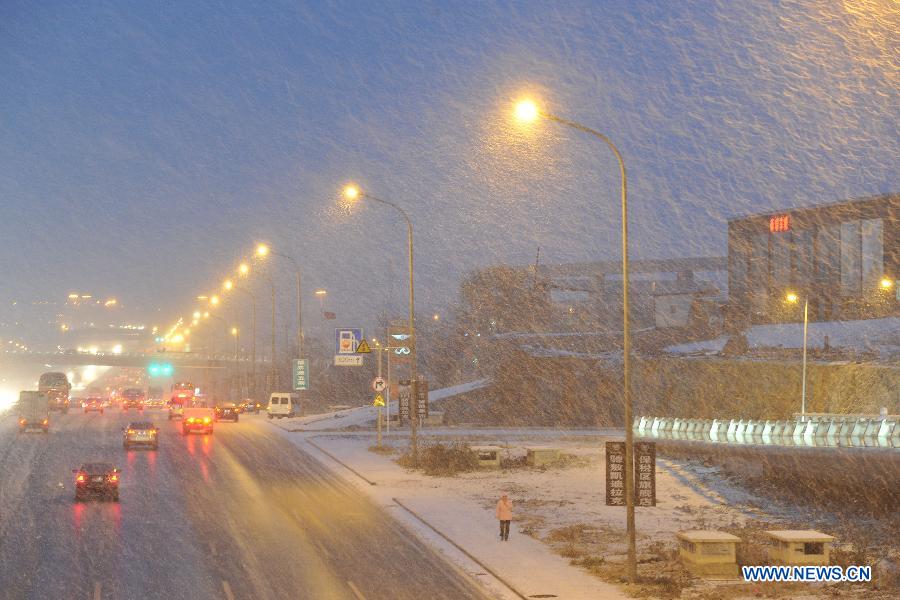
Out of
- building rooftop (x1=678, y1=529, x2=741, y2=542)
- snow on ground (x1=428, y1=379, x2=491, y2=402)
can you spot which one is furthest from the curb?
snow on ground (x1=428, y1=379, x2=491, y2=402)

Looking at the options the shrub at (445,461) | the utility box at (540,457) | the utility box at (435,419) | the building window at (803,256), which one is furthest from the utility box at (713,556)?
the building window at (803,256)

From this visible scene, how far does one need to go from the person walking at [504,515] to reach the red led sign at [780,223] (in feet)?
235

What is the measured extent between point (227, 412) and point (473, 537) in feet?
191

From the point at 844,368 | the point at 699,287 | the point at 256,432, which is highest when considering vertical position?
the point at 699,287

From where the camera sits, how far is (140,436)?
5097cm

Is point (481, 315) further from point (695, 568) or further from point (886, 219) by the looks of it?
point (695, 568)

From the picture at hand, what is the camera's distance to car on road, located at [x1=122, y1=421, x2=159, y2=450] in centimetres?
5088

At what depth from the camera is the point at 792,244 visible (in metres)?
90.4

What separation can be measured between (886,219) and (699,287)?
40.3 meters

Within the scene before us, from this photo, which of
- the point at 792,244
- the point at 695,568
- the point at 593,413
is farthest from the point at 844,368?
Answer: the point at 695,568

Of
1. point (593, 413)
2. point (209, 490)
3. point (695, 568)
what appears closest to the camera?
point (695, 568)

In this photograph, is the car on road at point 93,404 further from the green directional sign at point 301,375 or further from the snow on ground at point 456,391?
the snow on ground at point 456,391

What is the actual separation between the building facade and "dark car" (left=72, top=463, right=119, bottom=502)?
64.2m

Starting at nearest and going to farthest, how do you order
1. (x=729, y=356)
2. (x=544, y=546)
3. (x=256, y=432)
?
1. (x=544, y=546)
2. (x=256, y=432)
3. (x=729, y=356)
